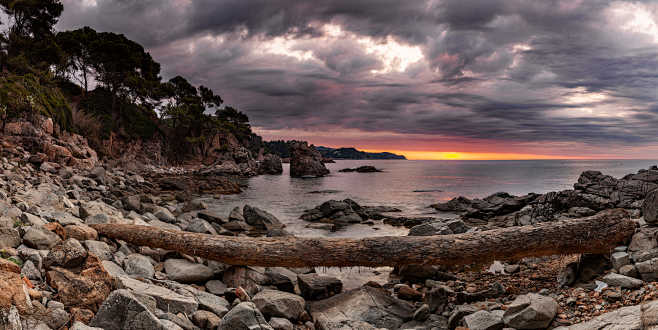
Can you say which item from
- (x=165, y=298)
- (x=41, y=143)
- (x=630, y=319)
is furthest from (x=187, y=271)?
(x=41, y=143)

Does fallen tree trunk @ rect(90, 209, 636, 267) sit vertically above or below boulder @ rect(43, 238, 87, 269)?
below

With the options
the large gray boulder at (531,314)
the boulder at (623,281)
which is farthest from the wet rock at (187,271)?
the boulder at (623,281)

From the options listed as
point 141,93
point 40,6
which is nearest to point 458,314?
point 40,6

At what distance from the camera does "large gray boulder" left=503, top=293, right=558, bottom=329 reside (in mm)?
4543

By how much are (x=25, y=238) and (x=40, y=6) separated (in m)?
50.5

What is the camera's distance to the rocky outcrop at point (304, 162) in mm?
69375

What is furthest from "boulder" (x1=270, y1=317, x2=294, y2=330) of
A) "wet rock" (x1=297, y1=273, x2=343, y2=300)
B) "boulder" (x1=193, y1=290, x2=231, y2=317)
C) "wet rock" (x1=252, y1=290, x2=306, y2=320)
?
"wet rock" (x1=297, y1=273, x2=343, y2=300)

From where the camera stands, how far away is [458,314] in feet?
17.6

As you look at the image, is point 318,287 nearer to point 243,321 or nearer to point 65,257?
point 243,321

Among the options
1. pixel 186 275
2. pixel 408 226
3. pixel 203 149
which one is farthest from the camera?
pixel 203 149

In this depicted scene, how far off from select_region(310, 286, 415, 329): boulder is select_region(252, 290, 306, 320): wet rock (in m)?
0.36

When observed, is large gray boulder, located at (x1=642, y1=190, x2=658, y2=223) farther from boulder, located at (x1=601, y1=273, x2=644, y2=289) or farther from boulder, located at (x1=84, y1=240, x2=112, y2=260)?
boulder, located at (x1=84, y1=240, x2=112, y2=260)

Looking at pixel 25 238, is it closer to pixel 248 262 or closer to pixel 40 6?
pixel 248 262

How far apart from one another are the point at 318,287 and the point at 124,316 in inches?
153
